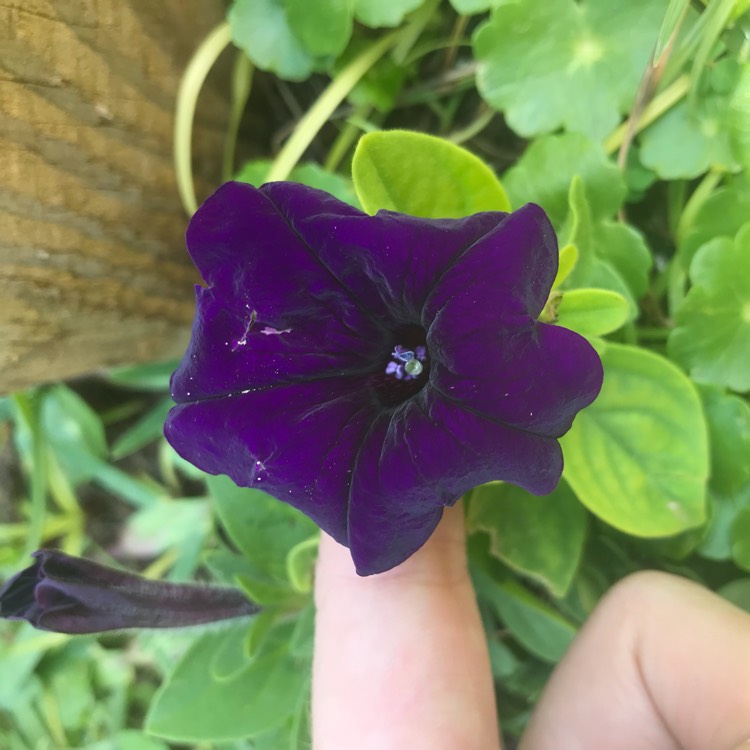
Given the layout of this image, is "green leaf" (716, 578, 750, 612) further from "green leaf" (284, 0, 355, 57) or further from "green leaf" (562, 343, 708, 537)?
"green leaf" (284, 0, 355, 57)

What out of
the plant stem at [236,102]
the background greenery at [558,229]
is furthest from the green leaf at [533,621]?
the plant stem at [236,102]

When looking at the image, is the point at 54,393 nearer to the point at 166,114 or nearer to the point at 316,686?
the point at 166,114

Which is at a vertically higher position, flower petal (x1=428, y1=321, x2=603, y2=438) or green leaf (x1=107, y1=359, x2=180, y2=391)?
flower petal (x1=428, y1=321, x2=603, y2=438)

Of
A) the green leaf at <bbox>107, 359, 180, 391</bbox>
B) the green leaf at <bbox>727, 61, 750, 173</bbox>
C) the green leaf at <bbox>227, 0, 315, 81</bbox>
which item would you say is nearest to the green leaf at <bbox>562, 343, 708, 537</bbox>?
the green leaf at <bbox>727, 61, 750, 173</bbox>

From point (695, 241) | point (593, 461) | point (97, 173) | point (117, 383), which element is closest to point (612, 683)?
point (593, 461)

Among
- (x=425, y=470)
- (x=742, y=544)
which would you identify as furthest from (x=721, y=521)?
(x=425, y=470)

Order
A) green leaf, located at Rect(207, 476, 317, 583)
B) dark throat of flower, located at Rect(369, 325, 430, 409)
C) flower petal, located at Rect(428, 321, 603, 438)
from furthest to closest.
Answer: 1. green leaf, located at Rect(207, 476, 317, 583)
2. dark throat of flower, located at Rect(369, 325, 430, 409)
3. flower petal, located at Rect(428, 321, 603, 438)
